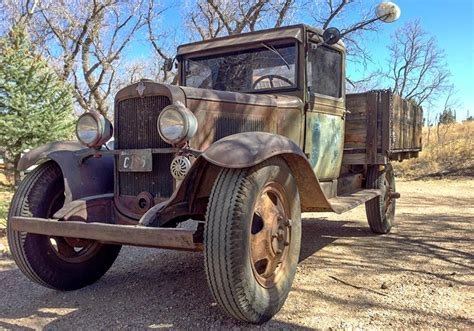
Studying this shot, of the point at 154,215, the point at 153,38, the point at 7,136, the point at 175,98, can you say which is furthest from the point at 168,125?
the point at 153,38

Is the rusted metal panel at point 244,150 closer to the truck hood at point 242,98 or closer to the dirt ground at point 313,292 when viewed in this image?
the truck hood at point 242,98

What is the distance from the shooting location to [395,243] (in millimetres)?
5211

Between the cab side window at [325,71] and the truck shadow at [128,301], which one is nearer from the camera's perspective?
the truck shadow at [128,301]

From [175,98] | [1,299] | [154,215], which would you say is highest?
[175,98]

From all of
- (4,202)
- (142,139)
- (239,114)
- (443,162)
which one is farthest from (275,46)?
(443,162)

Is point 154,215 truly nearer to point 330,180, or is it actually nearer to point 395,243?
point 330,180

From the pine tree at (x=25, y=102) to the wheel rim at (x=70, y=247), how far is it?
20.0 ft

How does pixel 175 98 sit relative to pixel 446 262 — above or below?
above

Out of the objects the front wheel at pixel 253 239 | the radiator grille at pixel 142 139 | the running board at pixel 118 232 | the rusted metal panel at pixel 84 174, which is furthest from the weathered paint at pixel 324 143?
the running board at pixel 118 232

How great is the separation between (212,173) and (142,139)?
0.72m

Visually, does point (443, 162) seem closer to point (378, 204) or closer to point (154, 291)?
point (378, 204)

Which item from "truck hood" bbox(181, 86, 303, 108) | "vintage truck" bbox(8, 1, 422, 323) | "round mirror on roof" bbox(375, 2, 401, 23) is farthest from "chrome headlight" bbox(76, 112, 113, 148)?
"round mirror on roof" bbox(375, 2, 401, 23)

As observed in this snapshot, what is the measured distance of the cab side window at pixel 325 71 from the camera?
427 cm

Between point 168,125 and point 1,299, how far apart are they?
2008 mm
